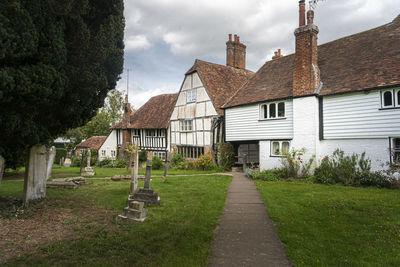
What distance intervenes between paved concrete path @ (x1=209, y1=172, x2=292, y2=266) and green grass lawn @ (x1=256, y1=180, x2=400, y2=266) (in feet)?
0.76

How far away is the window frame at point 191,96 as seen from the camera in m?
22.3

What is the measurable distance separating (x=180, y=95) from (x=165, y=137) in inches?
171

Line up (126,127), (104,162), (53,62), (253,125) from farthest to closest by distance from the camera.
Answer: (104,162)
(126,127)
(253,125)
(53,62)

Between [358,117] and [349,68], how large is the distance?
3.07 metres

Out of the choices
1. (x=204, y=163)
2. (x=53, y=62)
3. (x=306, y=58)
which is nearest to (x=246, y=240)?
(x=53, y=62)

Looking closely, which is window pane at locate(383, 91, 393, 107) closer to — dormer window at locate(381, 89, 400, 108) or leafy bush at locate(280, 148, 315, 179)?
dormer window at locate(381, 89, 400, 108)

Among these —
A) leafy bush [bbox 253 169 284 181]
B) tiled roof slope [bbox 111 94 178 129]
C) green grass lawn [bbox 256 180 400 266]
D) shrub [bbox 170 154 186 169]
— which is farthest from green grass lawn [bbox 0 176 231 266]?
tiled roof slope [bbox 111 94 178 129]

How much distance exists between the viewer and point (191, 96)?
22.7 metres

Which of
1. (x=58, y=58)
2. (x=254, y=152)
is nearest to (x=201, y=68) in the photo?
(x=254, y=152)

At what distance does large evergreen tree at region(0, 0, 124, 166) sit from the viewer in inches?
203

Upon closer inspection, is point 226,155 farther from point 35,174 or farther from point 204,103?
point 35,174

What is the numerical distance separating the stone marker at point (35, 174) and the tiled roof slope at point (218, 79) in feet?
44.1

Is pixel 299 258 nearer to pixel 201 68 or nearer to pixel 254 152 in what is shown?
pixel 254 152

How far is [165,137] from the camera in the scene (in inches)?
1005
